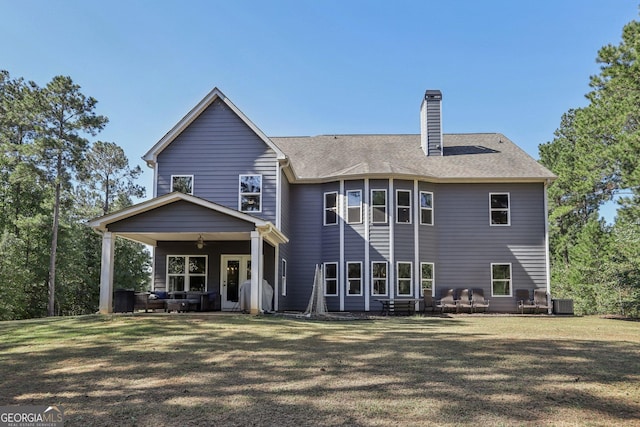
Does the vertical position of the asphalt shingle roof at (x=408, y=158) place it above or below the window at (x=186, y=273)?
above

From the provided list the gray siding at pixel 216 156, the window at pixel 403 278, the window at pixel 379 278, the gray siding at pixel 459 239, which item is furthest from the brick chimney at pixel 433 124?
the gray siding at pixel 216 156

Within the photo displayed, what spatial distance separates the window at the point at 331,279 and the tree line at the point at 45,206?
1507cm

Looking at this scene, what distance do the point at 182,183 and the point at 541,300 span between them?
47.0ft

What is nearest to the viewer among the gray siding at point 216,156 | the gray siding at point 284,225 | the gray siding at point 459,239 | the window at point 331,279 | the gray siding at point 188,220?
the gray siding at point 188,220

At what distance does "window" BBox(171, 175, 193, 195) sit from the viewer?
18.2 meters

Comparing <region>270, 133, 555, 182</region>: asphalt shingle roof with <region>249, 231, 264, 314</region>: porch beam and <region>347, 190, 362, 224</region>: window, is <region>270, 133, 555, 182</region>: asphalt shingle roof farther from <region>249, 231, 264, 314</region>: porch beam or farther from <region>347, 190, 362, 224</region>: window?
<region>249, 231, 264, 314</region>: porch beam

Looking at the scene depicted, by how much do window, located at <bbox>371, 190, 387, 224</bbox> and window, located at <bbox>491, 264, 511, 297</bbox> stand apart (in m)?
4.94

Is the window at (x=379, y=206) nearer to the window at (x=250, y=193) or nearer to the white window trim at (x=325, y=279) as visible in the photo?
the white window trim at (x=325, y=279)

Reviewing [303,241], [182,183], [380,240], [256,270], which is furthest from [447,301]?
[182,183]

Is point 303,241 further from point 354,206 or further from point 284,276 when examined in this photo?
point 354,206

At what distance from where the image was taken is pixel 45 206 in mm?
29594

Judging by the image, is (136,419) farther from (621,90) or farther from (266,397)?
(621,90)

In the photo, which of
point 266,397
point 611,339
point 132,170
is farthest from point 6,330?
point 132,170

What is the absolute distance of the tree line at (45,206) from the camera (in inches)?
1038
